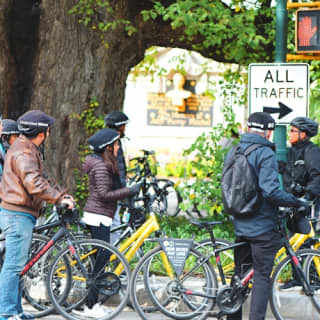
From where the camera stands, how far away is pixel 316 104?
9.78m

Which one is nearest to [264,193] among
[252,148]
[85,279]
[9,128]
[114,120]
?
[252,148]

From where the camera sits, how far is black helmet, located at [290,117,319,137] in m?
7.01

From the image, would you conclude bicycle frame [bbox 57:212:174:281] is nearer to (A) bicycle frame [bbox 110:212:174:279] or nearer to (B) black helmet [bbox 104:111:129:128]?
(A) bicycle frame [bbox 110:212:174:279]

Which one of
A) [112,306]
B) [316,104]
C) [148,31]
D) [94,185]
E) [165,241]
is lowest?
[112,306]

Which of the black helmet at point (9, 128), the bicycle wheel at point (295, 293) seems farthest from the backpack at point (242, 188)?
the black helmet at point (9, 128)

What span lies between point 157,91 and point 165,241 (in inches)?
764

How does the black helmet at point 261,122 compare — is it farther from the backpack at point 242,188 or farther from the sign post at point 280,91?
the sign post at point 280,91

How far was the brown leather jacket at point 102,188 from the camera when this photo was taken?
20.6 feet

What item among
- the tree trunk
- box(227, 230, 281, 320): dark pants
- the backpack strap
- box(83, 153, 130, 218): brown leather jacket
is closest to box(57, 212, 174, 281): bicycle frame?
box(83, 153, 130, 218): brown leather jacket

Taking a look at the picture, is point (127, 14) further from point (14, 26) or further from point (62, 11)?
point (14, 26)

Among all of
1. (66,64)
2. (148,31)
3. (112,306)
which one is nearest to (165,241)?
(112,306)

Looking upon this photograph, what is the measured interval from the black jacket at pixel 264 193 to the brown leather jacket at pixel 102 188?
1.24 m

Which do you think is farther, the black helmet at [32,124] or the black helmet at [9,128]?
the black helmet at [9,128]

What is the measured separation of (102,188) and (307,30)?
8.36 ft
